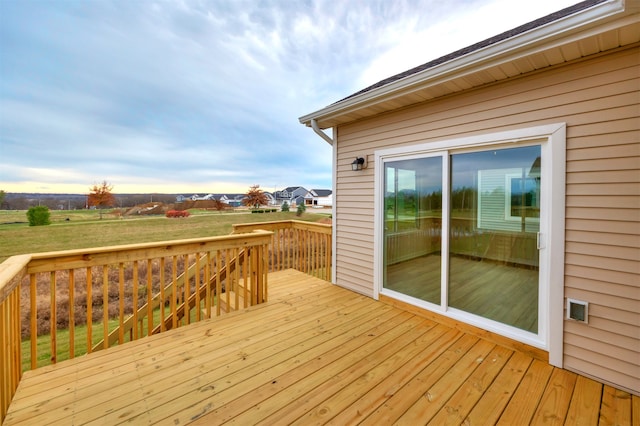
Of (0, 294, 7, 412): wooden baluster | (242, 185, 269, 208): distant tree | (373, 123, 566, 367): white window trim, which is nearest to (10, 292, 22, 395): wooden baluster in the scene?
(0, 294, 7, 412): wooden baluster

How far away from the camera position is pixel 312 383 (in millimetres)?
1954

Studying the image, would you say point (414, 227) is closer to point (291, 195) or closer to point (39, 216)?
point (39, 216)

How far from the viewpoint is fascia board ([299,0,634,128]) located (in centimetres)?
172

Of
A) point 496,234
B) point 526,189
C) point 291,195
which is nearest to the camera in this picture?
point 526,189

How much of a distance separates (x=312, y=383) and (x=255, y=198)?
6.34m

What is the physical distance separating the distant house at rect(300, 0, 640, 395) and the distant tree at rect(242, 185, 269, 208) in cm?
451

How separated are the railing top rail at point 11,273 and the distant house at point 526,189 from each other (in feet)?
11.3

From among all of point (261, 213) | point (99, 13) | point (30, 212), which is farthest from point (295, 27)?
point (30, 212)

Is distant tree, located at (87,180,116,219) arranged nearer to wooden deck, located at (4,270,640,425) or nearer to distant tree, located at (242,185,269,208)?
distant tree, located at (242,185,269,208)

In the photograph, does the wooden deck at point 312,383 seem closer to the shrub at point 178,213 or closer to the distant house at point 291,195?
the shrub at point 178,213

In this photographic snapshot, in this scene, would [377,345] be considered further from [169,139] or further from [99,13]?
[169,139]

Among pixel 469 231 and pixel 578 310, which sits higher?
pixel 469 231

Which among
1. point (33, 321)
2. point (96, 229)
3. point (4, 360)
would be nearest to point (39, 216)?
point (96, 229)

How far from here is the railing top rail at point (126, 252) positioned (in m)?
2.06
